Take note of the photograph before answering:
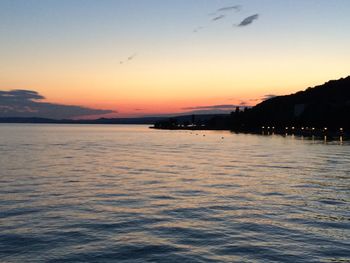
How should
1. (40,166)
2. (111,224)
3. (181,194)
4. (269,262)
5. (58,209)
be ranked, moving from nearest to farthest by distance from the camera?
(269,262), (111,224), (58,209), (181,194), (40,166)

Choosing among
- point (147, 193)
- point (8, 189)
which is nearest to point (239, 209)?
point (147, 193)

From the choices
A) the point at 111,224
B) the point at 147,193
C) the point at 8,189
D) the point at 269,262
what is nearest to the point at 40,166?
the point at 8,189

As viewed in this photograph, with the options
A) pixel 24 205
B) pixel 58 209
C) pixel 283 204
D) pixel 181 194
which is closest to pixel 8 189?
pixel 24 205

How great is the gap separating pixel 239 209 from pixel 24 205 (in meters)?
16.3

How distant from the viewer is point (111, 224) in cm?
2461

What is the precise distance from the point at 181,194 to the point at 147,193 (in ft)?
10.5

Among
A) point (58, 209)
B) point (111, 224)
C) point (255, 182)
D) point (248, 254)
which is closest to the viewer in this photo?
point (248, 254)

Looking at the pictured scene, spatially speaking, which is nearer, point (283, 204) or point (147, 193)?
point (283, 204)

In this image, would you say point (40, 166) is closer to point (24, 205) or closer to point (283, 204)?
point (24, 205)

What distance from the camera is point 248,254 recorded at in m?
19.0

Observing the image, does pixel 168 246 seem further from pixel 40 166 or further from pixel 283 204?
pixel 40 166

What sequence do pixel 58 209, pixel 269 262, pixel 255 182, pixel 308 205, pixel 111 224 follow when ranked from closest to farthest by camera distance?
pixel 269 262, pixel 111 224, pixel 58 209, pixel 308 205, pixel 255 182

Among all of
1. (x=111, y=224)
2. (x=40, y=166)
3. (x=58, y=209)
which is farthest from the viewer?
(x=40, y=166)

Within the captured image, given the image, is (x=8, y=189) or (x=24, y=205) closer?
(x=24, y=205)
